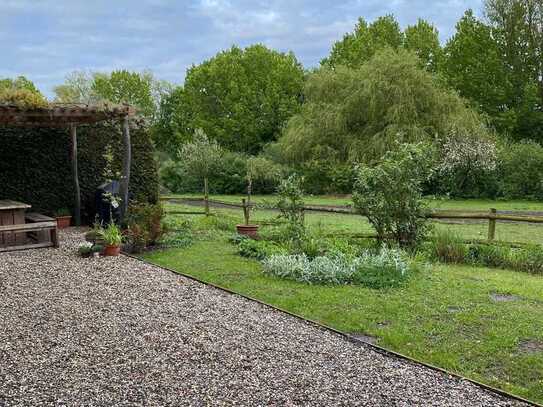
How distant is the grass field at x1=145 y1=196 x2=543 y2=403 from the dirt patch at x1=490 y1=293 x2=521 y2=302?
0.01m

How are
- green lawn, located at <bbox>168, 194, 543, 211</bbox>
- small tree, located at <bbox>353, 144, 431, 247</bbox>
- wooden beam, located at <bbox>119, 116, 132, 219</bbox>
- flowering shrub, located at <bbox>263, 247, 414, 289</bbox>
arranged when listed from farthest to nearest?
green lawn, located at <bbox>168, 194, 543, 211</bbox> < wooden beam, located at <bbox>119, 116, 132, 219</bbox> < small tree, located at <bbox>353, 144, 431, 247</bbox> < flowering shrub, located at <bbox>263, 247, 414, 289</bbox>

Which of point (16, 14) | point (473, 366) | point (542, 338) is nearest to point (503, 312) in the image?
point (542, 338)

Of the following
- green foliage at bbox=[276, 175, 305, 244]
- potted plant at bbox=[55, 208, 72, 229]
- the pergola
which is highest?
the pergola

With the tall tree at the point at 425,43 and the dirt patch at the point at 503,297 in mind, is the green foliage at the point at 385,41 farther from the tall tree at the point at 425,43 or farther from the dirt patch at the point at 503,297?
the dirt patch at the point at 503,297

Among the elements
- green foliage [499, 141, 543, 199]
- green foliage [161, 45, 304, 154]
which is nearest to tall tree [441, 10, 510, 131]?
green foliage [499, 141, 543, 199]

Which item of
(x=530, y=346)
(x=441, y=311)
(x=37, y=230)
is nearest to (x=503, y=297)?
(x=441, y=311)

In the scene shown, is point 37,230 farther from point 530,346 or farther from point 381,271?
point 530,346

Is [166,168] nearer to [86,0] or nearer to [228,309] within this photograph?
[86,0]

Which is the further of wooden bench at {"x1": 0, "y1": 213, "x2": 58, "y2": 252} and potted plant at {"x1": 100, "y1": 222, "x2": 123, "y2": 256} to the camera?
wooden bench at {"x1": 0, "y1": 213, "x2": 58, "y2": 252}

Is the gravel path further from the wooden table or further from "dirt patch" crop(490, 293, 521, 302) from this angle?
the wooden table

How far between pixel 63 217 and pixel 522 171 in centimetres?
2002

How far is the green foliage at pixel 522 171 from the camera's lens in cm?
2350

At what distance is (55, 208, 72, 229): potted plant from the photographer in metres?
12.2

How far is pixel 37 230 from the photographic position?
976 cm
